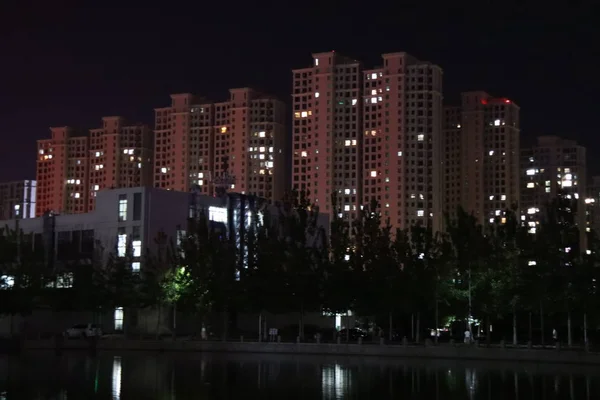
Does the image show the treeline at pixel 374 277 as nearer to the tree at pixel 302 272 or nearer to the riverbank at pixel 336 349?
the tree at pixel 302 272

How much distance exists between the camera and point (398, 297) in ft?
216

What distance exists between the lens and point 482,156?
171 m

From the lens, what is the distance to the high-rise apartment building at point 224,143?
161125 millimetres

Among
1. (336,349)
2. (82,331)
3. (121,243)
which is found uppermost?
(121,243)

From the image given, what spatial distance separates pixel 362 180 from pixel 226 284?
3317 inches

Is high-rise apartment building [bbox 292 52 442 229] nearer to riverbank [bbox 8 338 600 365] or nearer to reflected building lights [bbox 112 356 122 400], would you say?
riverbank [bbox 8 338 600 365]

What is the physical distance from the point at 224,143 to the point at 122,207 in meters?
76.4

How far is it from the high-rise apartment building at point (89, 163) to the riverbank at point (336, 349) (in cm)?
10870

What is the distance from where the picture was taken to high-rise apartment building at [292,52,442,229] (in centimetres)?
14888

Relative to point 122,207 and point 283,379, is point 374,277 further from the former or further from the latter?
point 122,207

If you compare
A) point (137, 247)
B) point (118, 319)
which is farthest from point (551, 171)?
point (118, 319)

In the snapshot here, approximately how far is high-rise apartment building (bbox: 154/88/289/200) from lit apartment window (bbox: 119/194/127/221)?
226ft

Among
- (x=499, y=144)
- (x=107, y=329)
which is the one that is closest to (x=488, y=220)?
(x=499, y=144)

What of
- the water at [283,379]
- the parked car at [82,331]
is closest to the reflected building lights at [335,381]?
the water at [283,379]
